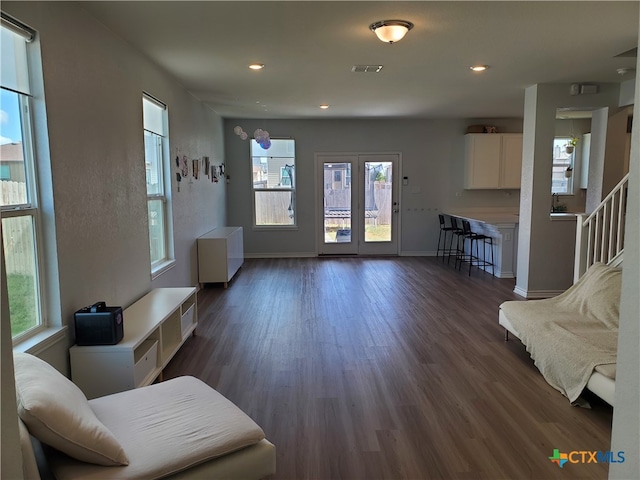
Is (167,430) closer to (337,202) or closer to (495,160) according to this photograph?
(337,202)

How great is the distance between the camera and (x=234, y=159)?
→ 839 cm

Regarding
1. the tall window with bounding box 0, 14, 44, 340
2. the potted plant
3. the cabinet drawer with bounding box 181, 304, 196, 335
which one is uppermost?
the potted plant

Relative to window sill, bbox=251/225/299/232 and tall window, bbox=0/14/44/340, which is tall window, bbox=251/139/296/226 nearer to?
window sill, bbox=251/225/299/232

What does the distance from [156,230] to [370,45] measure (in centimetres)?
284

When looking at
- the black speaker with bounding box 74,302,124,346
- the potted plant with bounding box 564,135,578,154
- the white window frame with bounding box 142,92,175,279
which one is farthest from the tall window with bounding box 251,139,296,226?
the black speaker with bounding box 74,302,124,346

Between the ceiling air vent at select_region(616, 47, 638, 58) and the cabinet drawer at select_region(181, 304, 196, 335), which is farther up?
the ceiling air vent at select_region(616, 47, 638, 58)

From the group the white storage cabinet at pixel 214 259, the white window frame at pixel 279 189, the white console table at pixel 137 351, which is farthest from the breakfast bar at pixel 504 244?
the white console table at pixel 137 351

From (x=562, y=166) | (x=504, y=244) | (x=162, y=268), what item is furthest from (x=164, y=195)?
(x=562, y=166)

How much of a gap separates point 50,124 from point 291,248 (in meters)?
6.27

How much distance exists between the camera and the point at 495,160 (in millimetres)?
8141

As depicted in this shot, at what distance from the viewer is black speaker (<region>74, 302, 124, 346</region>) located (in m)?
2.70

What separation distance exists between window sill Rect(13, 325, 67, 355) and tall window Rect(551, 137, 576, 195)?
8.52m

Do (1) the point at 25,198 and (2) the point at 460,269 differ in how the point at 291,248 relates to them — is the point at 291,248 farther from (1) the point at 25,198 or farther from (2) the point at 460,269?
(1) the point at 25,198

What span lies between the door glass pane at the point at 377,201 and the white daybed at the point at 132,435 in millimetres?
6786
